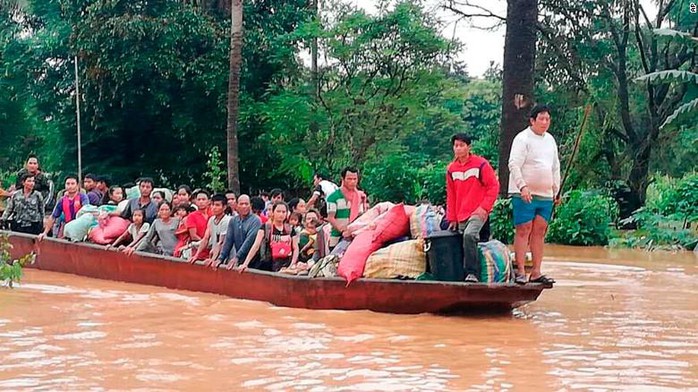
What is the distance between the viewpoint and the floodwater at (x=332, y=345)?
6176 millimetres

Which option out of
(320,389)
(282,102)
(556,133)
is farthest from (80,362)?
(556,133)

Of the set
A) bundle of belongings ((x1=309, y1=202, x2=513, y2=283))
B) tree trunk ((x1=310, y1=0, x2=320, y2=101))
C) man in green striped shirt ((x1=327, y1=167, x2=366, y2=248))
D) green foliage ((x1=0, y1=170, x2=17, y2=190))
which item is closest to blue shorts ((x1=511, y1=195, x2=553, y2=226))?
bundle of belongings ((x1=309, y1=202, x2=513, y2=283))

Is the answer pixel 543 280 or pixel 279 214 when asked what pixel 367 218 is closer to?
pixel 279 214

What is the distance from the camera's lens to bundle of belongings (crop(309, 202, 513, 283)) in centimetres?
866

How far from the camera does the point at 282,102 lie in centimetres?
2308

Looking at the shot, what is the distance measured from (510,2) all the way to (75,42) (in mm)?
11006

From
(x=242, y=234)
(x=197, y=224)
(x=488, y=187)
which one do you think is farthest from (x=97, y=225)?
(x=488, y=187)

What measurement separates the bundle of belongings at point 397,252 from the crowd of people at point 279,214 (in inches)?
6.9

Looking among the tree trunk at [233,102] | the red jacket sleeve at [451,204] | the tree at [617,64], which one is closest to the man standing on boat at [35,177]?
the tree trunk at [233,102]

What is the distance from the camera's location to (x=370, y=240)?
910 centimetres

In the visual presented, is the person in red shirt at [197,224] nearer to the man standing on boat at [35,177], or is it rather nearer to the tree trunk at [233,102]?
the man standing on boat at [35,177]

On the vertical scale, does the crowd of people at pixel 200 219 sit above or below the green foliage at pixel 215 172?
below

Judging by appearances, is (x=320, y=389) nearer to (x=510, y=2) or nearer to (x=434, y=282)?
(x=434, y=282)

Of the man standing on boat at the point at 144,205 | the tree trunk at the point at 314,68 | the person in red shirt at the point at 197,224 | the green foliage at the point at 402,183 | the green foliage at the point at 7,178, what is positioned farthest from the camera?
the green foliage at the point at 7,178
